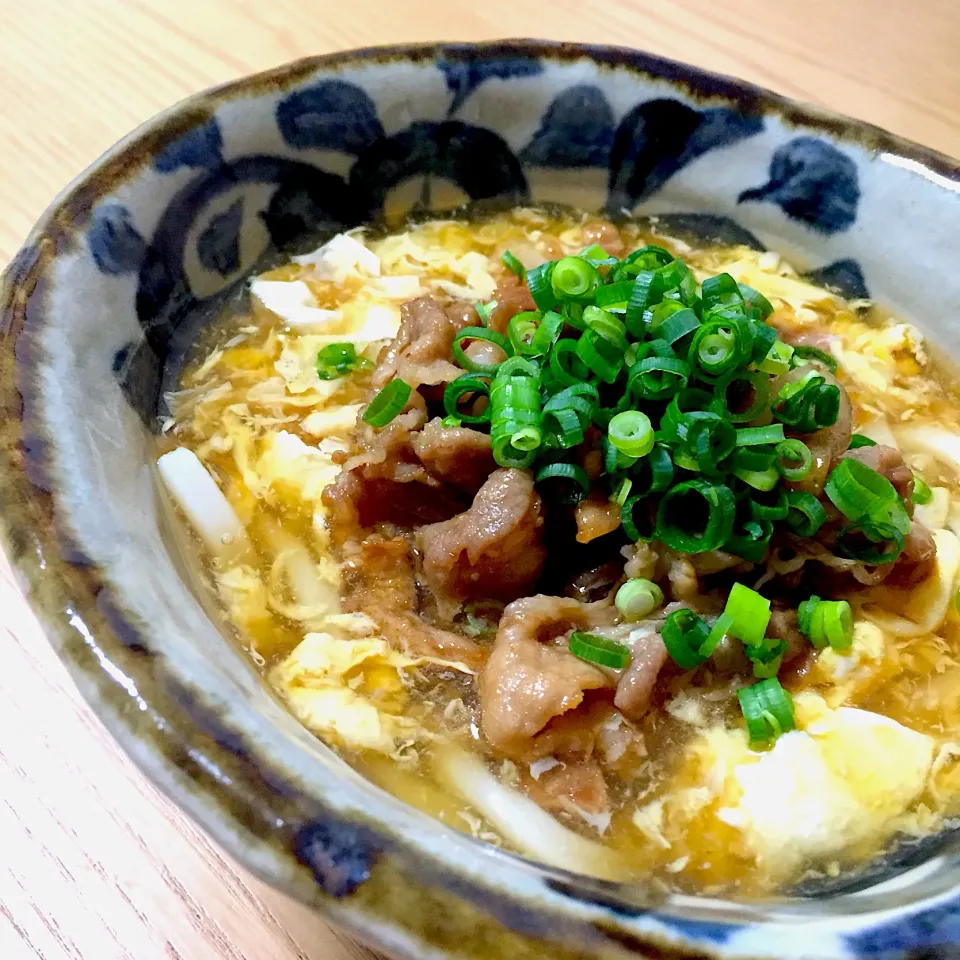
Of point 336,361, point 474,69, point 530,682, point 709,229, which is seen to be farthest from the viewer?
point 709,229

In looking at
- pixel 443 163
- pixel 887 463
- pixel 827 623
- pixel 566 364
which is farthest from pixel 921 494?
pixel 443 163

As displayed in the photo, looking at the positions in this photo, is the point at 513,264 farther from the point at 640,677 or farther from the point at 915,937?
the point at 915,937

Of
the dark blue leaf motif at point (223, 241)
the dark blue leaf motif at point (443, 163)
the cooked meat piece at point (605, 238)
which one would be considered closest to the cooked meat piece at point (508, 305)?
the cooked meat piece at point (605, 238)

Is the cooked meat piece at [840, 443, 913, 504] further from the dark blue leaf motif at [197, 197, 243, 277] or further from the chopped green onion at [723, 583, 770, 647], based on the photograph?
the dark blue leaf motif at [197, 197, 243, 277]

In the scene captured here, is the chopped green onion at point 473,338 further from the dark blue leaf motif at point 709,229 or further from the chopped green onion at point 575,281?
the dark blue leaf motif at point 709,229

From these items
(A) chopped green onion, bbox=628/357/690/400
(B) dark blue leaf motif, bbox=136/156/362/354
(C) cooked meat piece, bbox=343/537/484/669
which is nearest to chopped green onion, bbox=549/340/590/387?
(A) chopped green onion, bbox=628/357/690/400

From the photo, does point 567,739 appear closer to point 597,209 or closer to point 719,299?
point 719,299
